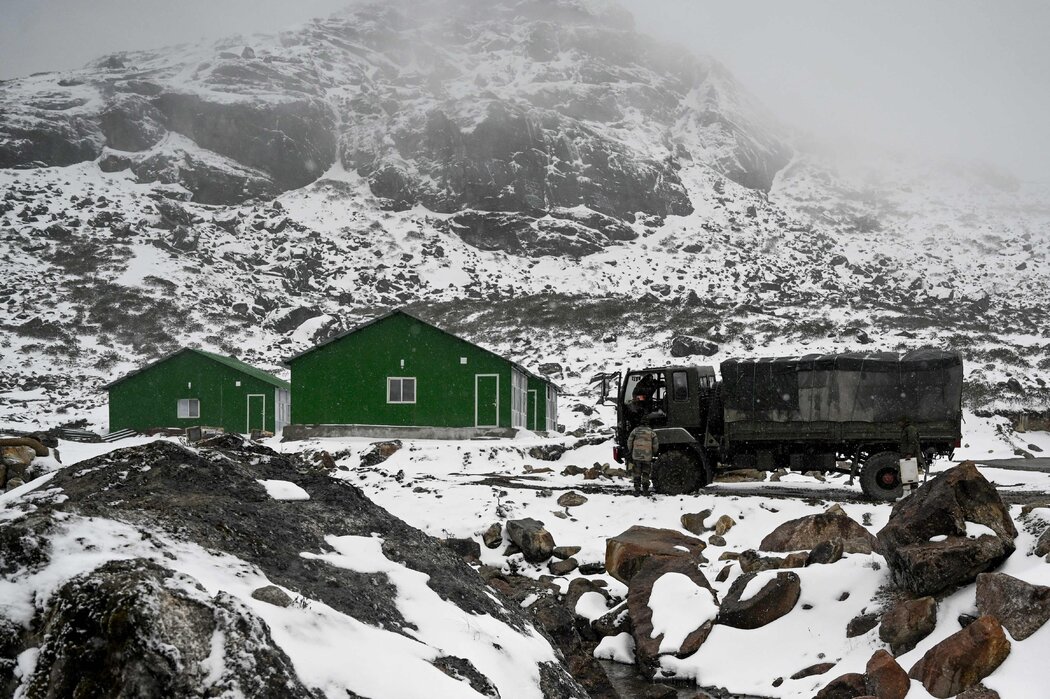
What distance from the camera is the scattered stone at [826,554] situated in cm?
1075

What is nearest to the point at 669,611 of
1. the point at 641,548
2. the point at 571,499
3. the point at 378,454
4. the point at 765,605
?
the point at 765,605

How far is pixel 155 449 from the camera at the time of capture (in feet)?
19.5

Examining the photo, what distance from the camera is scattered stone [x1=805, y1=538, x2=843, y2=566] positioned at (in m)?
10.8

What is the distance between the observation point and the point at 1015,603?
24.9 ft

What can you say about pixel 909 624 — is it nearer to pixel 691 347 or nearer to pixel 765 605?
pixel 765 605

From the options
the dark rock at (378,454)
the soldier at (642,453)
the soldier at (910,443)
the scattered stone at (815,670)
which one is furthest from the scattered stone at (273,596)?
the dark rock at (378,454)

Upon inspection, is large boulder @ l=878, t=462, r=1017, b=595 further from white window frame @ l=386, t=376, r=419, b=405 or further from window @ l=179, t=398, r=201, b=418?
window @ l=179, t=398, r=201, b=418

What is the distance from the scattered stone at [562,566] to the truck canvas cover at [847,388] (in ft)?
17.2

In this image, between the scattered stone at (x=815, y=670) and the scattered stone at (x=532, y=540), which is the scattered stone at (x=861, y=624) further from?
the scattered stone at (x=532, y=540)

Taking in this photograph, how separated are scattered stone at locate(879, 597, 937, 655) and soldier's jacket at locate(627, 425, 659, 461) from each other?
7.50 m

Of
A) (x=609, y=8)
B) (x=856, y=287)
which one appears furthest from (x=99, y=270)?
(x=609, y=8)

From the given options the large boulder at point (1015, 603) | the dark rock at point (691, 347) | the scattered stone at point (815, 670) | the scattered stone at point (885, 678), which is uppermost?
the dark rock at point (691, 347)

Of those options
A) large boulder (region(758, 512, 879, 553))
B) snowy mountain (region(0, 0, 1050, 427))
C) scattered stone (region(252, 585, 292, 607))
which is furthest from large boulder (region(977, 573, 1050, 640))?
snowy mountain (region(0, 0, 1050, 427))

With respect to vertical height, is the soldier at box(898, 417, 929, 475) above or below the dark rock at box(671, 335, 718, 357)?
below
